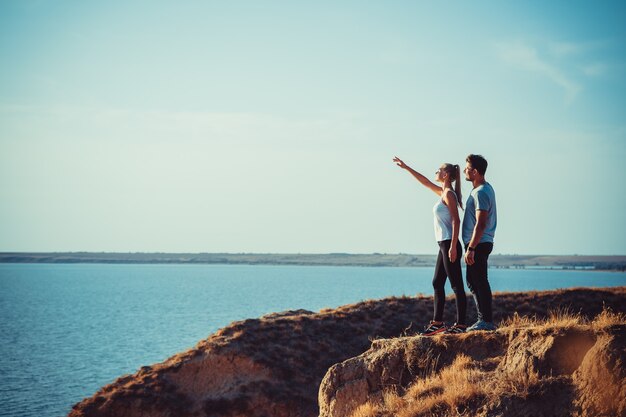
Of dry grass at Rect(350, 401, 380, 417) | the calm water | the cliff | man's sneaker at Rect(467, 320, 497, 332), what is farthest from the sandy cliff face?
the calm water

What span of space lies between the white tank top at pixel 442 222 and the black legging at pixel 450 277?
0.12 meters

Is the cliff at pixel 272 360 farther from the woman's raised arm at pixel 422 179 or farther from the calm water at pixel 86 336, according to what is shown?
the calm water at pixel 86 336

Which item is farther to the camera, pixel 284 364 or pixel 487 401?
pixel 284 364

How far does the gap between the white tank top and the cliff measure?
7.87 metres

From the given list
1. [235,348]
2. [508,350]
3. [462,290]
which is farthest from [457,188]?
[235,348]

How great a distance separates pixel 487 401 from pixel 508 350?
1103mm

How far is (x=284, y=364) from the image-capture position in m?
21.0

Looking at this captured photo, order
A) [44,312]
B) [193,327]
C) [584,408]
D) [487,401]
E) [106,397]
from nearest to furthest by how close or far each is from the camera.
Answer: [584,408] → [487,401] → [106,397] → [193,327] → [44,312]

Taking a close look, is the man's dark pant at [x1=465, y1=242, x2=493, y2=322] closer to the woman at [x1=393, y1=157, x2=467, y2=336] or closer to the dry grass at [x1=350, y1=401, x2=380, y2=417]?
the woman at [x1=393, y1=157, x2=467, y2=336]

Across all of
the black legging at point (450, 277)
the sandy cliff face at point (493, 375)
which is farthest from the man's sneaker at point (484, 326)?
the black legging at point (450, 277)

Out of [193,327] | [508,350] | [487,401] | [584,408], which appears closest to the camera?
[584,408]

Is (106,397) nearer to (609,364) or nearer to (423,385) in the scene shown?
(423,385)

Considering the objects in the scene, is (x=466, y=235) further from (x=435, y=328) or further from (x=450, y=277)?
(x=435, y=328)

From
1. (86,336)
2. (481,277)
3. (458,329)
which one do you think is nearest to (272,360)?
(458,329)
